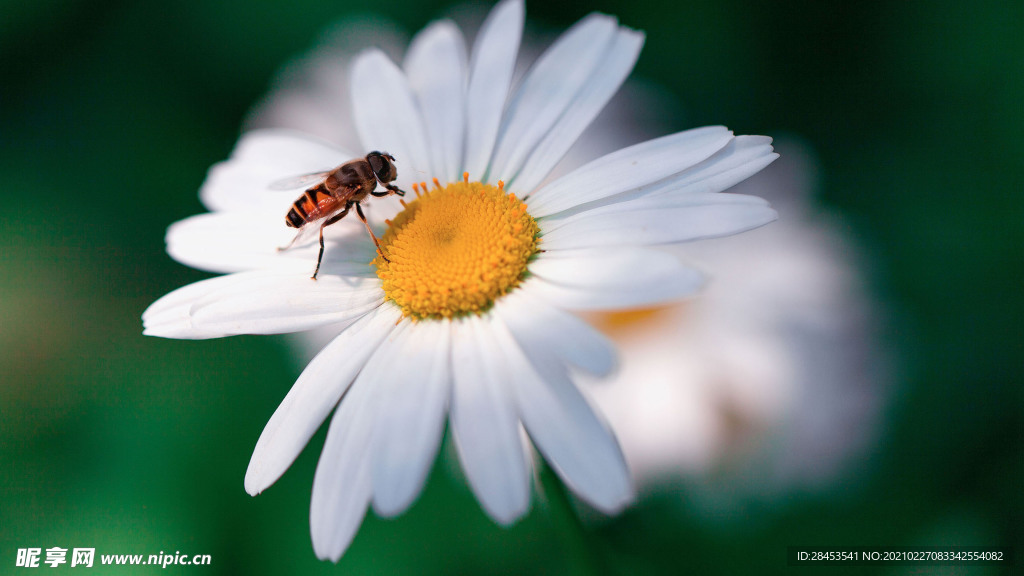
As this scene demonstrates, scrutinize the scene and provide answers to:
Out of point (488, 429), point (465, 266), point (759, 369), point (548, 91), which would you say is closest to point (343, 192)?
point (465, 266)

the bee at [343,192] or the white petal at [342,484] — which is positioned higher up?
the bee at [343,192]

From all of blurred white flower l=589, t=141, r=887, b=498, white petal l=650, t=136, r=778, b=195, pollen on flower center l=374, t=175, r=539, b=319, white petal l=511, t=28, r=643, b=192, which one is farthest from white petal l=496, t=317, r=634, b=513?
blurred white flower l=589, t=141, r=887, b=498

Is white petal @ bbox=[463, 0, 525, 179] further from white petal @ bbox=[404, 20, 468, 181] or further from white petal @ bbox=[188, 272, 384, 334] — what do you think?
white petal @ bbox=[188, 272, 384, 334]

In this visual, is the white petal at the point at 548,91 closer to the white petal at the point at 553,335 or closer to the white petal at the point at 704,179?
the white petal at the point at 704,179

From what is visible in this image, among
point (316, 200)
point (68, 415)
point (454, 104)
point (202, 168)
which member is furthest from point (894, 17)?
point (68, 415)

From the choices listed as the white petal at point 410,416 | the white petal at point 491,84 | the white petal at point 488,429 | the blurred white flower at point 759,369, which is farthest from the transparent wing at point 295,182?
the blurred white flower at point 759,369

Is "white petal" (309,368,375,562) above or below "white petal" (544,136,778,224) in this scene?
below
